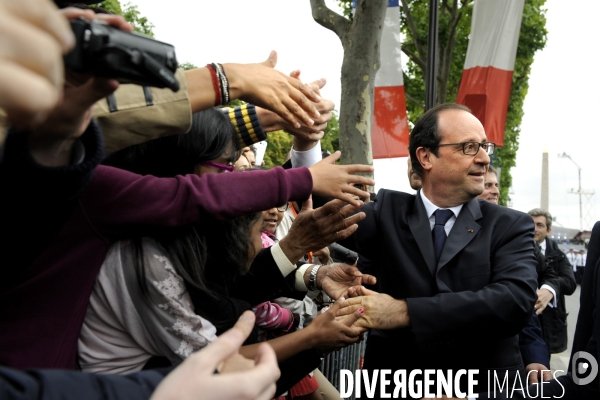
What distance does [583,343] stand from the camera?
2639 mm

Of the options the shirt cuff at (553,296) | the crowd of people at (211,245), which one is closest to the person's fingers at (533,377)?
the crowd of people at (211,245)

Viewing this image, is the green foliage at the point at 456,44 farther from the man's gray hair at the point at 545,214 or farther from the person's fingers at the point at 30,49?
the person's fingers at the point at 30,49

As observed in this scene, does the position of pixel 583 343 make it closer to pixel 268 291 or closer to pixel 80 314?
pixel 268 291

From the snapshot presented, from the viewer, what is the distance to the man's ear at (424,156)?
343 cm

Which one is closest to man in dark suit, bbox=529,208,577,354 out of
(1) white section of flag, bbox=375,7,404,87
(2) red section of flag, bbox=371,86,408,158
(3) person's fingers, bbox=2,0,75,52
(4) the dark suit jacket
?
(2) red section of flag, bbox=371,86,408,158

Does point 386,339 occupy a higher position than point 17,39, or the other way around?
point 17,39

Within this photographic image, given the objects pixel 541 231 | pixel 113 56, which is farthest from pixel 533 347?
pixel 541 231

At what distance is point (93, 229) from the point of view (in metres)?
1.89

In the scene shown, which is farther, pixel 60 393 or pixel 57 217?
pixel 57 217

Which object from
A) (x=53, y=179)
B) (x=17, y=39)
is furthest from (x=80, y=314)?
(x=17, y=39)

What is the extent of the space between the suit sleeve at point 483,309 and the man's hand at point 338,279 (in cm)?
32

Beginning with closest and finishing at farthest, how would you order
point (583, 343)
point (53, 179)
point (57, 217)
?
point (53, 179) < point (57, 217) < point (583, 343)

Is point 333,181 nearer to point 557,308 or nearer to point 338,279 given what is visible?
point 338,279

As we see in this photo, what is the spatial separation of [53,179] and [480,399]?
2.07 m
